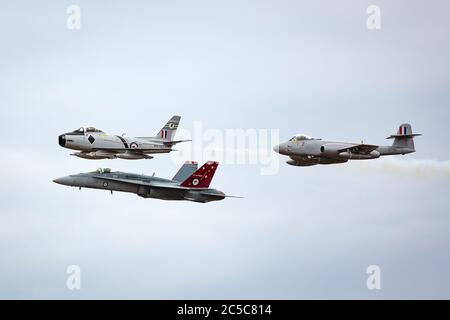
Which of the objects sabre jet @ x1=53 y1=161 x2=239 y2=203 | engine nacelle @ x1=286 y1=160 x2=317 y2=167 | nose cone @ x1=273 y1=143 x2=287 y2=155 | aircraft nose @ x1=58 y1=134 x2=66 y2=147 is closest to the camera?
nose cone @ x1=273 y1=143 x2=287 y2=155

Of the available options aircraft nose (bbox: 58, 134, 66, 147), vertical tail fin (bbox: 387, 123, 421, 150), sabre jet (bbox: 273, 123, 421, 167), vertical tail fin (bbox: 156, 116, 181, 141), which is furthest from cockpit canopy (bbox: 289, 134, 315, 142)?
aircraft nose (bbox: 58, 134, 66, 147)

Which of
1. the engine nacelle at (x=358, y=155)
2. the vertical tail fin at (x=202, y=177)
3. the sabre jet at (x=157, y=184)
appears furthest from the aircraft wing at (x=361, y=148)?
the sabre jet at (x=157, y=184)

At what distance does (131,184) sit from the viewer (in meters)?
117

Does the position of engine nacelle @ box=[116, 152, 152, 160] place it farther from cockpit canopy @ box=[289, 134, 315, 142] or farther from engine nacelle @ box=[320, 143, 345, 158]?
engine nacelle @ box=[320, 143, 345, 158]

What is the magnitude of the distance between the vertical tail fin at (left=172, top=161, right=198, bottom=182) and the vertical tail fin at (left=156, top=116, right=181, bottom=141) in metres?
5.57

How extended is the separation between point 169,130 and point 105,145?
1110cm

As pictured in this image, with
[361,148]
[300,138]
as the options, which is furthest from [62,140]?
[361,148]

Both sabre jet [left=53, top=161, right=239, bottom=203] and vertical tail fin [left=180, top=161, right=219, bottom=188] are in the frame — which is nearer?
sabre jet [left=53, top=161, right=239, bottom=203]

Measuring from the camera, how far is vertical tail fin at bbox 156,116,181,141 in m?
127

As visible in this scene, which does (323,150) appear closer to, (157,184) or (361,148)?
(361,148)

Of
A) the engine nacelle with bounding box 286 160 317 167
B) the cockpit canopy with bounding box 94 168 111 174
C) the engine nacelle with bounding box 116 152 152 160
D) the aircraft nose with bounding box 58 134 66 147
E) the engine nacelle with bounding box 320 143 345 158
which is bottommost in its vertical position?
the cockpit canopy with bounding box 94 168 111 174

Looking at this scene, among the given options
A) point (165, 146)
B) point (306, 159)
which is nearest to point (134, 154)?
point (165, 146)

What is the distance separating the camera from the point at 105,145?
119 metres
